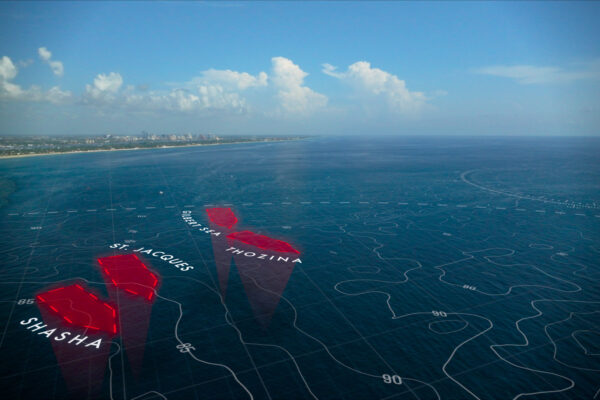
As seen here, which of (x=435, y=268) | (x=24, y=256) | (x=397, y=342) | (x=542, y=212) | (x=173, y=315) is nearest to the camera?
(x=397, y=342)

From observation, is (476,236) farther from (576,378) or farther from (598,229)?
(576,378)

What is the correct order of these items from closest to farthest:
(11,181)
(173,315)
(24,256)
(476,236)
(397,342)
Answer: (397,342) < (173,315) < (24,256) < (476,236) < (11,181)

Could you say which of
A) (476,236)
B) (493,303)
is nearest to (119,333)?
(493,303)

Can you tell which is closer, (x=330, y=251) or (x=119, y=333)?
(x=119, y=333)

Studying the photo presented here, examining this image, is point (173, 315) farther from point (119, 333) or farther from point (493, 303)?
point (493, 303)

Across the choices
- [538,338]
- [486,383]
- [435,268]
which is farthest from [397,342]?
[435,268]

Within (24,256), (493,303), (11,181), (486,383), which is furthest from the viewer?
(11,181)
